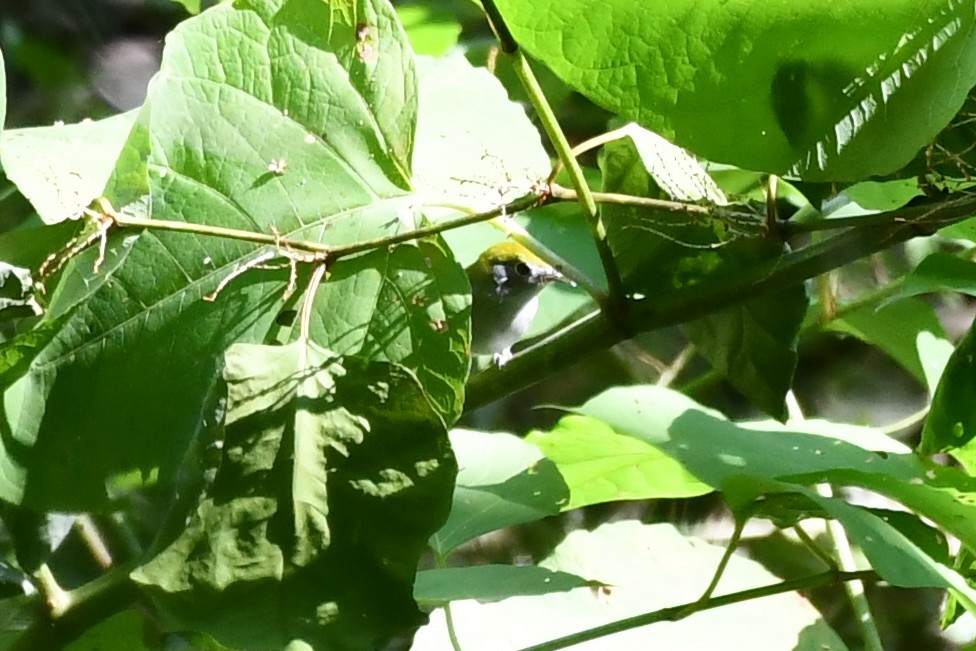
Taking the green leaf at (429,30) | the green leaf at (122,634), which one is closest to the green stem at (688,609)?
the green leaf at (122,634)

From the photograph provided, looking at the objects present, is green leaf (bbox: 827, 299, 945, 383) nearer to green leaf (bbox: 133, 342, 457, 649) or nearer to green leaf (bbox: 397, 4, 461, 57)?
green leaf (bbox: 397, 4, 461, 57)

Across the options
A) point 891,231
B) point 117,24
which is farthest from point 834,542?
point 117,24

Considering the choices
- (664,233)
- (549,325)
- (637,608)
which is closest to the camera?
(664,233)

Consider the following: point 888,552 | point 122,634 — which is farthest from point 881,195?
point 122,634

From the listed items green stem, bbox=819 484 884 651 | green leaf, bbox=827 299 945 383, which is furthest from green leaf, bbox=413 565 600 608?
green leaf, bbox=827 299 945 383

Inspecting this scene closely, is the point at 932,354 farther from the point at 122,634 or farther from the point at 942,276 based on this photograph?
the point at 122,634

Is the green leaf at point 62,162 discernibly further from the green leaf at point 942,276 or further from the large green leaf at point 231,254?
the green leaf at point 942,276
